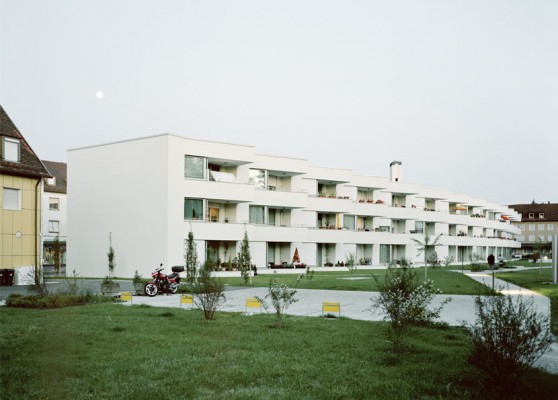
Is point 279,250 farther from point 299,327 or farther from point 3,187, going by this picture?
point 299,327

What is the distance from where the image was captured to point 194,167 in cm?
4575

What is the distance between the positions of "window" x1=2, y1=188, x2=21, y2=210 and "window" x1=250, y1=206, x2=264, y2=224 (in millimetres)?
22366

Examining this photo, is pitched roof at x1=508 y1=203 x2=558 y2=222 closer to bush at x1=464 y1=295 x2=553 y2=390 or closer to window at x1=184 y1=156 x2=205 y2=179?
window at x1=184 y1=156 x2=205 y2=179

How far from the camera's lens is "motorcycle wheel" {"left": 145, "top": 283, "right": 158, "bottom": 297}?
85.5 feet

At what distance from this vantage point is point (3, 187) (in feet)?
107

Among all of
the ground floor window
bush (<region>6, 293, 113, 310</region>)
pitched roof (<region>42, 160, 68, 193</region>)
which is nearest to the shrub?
bush (<region>6, 293, 113, 310</region>)

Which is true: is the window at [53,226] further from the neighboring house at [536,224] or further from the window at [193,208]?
the neighboring house at [536,224]

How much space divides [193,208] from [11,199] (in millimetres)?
15004

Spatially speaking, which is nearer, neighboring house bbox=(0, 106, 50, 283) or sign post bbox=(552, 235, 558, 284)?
sign post bbox=(552, 235, 558, 284)

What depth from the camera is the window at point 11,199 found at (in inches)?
1293

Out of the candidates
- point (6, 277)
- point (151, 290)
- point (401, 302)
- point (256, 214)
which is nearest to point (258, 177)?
point (256, 214)

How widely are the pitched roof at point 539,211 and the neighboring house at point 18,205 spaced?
13434 cm

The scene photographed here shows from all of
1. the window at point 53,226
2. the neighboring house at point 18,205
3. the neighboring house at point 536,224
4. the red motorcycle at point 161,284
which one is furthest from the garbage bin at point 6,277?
the neighboring house at point 536,224

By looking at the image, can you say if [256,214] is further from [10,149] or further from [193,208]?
[10,149]
